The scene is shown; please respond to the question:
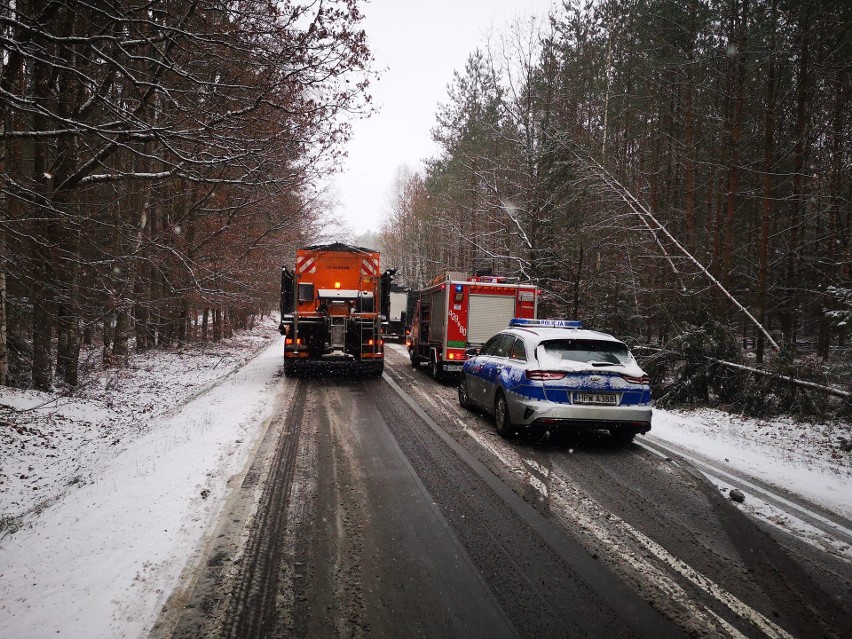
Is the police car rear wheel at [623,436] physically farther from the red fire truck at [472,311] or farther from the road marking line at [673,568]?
the red fire truck at [472,311]

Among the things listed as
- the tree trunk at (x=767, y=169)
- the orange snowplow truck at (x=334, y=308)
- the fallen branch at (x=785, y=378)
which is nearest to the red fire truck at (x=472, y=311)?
the orange snowplow truck at (x=334, y=308)

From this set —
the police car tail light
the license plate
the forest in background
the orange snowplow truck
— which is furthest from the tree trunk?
the orange snowplow truck

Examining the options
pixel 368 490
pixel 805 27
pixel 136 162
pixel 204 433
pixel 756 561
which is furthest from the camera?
pixel 136 162

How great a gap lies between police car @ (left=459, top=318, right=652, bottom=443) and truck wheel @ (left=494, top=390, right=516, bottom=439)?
0.01m

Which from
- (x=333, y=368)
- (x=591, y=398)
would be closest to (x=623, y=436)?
(x=591, y=398)

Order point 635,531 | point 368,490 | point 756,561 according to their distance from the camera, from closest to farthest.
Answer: point 756,561, point 635,531, point 368,490

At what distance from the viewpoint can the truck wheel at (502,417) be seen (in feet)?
24.1

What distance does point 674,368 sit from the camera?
11742mm

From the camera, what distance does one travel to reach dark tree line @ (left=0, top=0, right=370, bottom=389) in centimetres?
563

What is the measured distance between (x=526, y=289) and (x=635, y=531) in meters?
9.84

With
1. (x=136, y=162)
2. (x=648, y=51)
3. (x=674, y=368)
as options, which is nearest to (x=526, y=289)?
(x=674, y=368)

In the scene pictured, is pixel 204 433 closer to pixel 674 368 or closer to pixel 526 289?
pixel 526 289

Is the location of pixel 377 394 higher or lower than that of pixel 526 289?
lower

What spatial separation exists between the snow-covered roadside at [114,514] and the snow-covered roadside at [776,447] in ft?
20.4
